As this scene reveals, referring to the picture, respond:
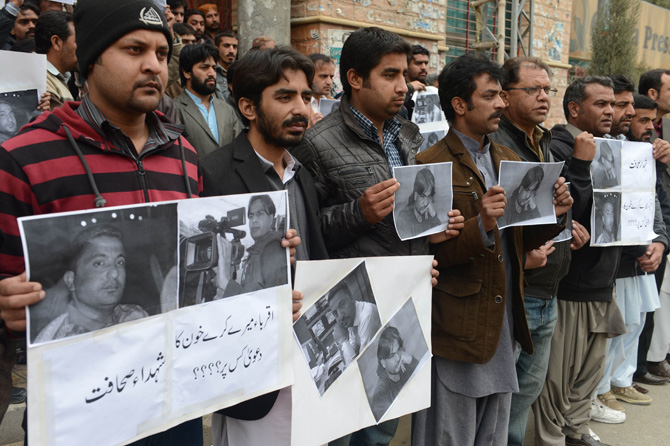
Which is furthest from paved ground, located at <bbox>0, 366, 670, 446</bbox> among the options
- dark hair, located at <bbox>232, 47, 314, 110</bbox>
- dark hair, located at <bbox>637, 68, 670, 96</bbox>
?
dark hair, located at <bbox>637, 68, 670, 96</bbox>

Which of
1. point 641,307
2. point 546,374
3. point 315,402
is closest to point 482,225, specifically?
point 315,402

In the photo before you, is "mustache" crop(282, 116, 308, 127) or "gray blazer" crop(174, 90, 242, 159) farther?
"gray blazer" crop(174, 90, 242, 159)

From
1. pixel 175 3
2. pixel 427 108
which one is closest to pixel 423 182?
pixel 427 108

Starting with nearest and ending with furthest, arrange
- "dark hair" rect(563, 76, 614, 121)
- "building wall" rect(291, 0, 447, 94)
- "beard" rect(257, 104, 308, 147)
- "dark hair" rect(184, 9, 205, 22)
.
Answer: "beard" rect(257, 104, 308, 147), "dark hair" rect(563, 76, 614, 121), "dark hair" rect(184, 9, 205, 22), "building wall" rect(291, 0, 447, 94)

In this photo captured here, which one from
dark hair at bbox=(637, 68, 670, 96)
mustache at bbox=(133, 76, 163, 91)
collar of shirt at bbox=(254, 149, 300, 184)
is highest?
dark hair at bbox=(637, 68, 670, 96)

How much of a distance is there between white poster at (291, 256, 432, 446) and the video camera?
12.8 inches

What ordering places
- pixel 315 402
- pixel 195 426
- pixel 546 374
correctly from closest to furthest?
pixel 195 426 < pixel 315 402 < pixel 546 374

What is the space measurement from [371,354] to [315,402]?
31 cm

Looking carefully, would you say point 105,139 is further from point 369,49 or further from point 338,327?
point 369,49

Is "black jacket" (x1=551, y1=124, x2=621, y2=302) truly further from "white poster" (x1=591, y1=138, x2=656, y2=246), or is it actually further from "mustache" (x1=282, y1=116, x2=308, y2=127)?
"mustache" (x1=282, y1=116, x2=308, y2=127)

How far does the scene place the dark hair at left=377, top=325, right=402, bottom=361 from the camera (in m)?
2.35

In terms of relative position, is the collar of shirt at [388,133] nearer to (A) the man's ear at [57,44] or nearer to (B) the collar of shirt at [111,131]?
(B) the collar of shirt at [111,131]

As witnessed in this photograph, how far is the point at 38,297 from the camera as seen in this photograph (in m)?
1.34

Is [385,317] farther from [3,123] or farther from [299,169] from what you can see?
[3,123]
